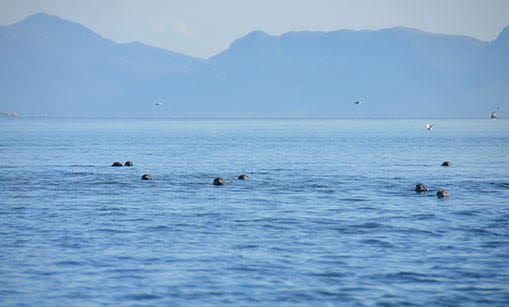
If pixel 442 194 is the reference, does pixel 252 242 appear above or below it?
below

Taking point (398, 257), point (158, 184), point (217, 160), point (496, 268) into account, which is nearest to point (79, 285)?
point (398, 257)

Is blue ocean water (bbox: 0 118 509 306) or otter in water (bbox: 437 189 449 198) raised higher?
otter in water (bbox: 437 189 449 198)

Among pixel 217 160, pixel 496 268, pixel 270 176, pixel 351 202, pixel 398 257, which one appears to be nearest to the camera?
pixel 496 268

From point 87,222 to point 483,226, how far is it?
1863cm

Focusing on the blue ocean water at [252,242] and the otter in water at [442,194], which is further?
the otter in water at [442,194]

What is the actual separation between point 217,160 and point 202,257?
56.8 metres

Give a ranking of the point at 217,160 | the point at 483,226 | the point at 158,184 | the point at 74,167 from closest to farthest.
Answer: the point at 483,226 < the point at 158,184 < the point at 74,167 < the point at 217,160

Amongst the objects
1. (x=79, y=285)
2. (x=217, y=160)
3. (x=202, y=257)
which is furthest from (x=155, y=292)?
(x=217, y=160)

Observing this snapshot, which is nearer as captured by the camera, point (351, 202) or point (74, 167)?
point (351, 202)

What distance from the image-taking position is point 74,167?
7206 cm

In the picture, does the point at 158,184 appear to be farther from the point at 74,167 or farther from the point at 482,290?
the point at 482,290

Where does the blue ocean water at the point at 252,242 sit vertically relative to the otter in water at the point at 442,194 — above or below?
below

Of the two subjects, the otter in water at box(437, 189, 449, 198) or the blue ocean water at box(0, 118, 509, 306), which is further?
the otter in water at box(437, 189, 449, 198)

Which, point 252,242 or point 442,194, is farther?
point 442,194
